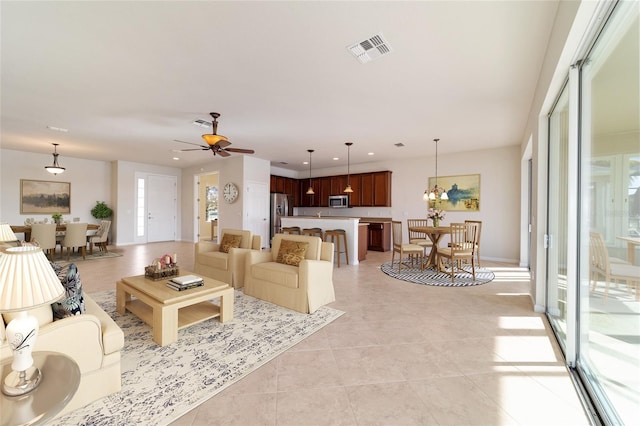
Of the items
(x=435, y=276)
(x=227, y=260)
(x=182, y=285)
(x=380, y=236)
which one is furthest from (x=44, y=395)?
(x=380, y=236)

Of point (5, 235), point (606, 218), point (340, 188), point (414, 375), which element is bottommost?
point (414, 375)

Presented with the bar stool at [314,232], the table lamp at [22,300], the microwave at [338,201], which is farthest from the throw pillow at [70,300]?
the microwave at [338,201]

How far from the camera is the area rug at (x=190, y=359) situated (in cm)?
160

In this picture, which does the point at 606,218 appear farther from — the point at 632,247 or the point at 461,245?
the point at 461,245

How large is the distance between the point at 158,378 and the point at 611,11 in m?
3.58

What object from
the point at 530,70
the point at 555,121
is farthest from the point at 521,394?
the point at 530,70

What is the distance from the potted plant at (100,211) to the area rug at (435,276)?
810 cm

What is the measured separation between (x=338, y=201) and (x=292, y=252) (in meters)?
5.40

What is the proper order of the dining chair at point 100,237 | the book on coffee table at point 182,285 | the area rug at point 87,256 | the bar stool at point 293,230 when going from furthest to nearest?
the dining chair at point 100,237, the bar stool at point 293,230, the area rug at point 87,256, the book on coffee table at point 182,285

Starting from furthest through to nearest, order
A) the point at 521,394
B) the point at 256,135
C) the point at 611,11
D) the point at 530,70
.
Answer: the point at 256,135
the point at 530,70
the point at 521,394
the point at 611,11

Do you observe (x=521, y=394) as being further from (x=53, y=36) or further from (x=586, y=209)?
(x=53, y=36)

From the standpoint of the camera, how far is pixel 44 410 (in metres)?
0.95

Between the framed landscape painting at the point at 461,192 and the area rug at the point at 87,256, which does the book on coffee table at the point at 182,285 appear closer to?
the area rug at the point at 87,256

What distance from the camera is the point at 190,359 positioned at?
214 cm
